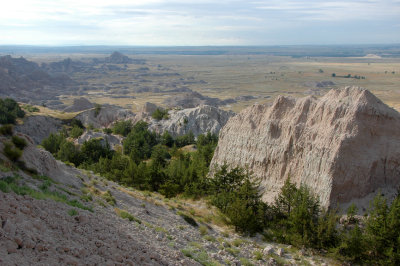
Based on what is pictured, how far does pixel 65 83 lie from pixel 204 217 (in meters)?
169

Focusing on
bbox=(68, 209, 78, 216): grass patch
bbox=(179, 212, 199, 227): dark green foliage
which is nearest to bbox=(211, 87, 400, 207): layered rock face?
bbox=(179, 212, 199, 227): dark green foliage

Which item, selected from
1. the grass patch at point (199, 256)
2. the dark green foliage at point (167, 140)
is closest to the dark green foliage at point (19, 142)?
the grass patch at point (199, 256)

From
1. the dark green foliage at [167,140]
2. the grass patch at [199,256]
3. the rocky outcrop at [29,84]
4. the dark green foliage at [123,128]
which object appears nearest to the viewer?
the grass patch at [199,256]

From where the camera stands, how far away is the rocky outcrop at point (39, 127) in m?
60.6

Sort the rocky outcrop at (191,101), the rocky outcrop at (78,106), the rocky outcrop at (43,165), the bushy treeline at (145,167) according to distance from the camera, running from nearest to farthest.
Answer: the rocky outcrop at (43,165)
the bushy treeline at (145,167)
the rocky outcrop at (78,106)
the rocky outcrop at (191,101)

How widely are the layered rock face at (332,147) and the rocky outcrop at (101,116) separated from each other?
5676 centimetres

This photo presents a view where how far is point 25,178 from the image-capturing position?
684 inches

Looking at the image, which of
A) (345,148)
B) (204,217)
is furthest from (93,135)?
(345,148)

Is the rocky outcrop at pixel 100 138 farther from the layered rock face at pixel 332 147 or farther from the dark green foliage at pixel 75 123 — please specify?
the layered rock face at pixel 332 147

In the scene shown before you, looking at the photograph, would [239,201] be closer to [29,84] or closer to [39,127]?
[39,127]

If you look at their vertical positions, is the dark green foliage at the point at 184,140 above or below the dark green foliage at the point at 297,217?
below

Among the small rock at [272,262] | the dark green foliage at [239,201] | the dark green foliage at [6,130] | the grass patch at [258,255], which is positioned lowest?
the small rock at [272,262]

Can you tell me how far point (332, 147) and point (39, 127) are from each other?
57.8 metres

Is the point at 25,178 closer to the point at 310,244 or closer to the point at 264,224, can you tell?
the point at 264,224
